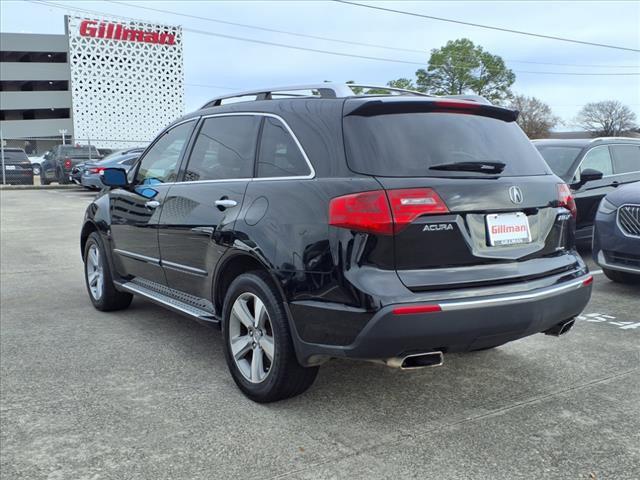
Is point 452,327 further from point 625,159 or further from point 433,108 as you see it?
point 625,159

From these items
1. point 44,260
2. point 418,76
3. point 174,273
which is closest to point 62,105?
point 418,76

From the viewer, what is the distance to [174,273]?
4.49 meters

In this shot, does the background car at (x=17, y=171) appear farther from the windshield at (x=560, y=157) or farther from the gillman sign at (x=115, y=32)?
the gillman sign at (x=115, y=32)

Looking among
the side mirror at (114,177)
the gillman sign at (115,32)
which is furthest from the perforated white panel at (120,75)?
the side mirror at (114,177)

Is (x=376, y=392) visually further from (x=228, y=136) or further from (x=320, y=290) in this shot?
(x=228, y=136)

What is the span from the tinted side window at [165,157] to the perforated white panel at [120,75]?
195 feet

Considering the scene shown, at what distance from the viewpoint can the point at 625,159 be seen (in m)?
9.05

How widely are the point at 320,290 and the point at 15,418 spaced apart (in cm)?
182

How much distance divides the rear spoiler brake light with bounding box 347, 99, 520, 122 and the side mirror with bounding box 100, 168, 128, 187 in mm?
2621

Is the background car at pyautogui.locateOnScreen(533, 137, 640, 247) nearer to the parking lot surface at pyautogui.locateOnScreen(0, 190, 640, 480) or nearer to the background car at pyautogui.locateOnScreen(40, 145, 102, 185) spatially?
the parking lot surface at pyautogui.locateOnScreen(0, 190, 640, 480)

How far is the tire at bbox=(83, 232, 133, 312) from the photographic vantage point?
18.5 ft

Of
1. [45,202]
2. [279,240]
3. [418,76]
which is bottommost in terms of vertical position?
[45,202]

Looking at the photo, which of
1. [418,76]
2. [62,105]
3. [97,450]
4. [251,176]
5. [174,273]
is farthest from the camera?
[418,76]

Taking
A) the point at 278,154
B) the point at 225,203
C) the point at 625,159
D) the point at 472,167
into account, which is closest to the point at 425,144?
the point at 472,167
